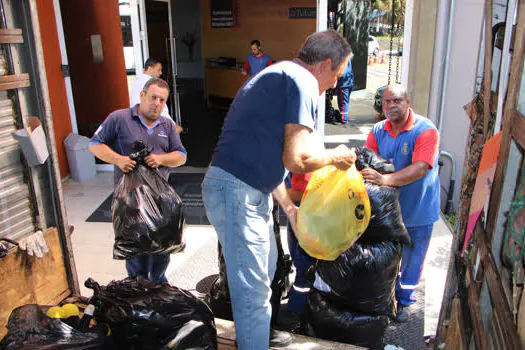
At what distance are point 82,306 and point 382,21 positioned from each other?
3492 cm

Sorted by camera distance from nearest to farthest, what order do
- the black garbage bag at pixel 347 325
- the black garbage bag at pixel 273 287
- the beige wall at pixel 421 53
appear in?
the black garbage bag at pixel 347 325, the black garbage bag at pixel 273 287, the beige wall at pixel 421 53

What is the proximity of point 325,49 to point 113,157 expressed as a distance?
154 cm

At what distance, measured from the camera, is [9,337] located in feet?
6.05

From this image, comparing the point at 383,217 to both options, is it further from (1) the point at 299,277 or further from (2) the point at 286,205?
(1) the point at 299,277

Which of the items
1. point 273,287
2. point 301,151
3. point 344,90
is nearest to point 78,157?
point 273,287

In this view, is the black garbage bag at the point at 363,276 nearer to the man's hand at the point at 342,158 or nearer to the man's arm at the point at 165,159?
the man's hand at the point at 342,158

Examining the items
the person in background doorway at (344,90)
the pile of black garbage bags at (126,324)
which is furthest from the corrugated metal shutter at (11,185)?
the person in background doorway at (344,90)

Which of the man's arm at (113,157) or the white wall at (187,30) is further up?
the white wall at (187,30)

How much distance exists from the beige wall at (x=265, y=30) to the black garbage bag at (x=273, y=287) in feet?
28.4

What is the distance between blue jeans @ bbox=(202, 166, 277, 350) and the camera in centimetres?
208

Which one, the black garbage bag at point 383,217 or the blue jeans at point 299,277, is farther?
the blue jeans at point 299,277

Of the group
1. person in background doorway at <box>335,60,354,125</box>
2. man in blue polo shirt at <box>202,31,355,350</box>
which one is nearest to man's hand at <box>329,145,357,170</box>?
man in blue polo shirt at <box>202,31,355,350</box>

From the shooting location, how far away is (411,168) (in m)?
2.75

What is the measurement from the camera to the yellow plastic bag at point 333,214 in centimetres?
226
